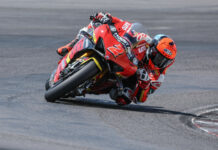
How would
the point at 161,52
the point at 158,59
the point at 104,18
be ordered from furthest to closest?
1. the point at 104,18
2. the point at 158,59
3. the point at 161,52

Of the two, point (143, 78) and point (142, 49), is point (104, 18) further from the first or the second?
point (143, 78)

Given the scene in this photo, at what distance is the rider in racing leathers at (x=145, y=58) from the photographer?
9.01 metres

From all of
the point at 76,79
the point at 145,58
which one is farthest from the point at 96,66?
the point at 145,58

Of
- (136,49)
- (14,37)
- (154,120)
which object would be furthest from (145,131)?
(14,37)

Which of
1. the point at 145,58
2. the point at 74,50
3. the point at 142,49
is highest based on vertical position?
the point at 142,49

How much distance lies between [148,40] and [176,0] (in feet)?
99.8

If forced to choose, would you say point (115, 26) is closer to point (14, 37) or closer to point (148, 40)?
point (148, 40)

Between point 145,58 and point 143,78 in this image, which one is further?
point 145,58

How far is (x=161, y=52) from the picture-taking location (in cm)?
898

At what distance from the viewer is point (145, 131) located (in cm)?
751

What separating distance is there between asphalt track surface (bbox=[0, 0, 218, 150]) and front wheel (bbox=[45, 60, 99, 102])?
21cm

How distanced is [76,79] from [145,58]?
111cm

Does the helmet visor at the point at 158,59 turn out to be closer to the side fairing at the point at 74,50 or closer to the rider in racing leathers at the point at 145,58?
the rider in racing leathers at the point at 145,58

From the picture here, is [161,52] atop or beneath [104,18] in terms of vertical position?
beneath
